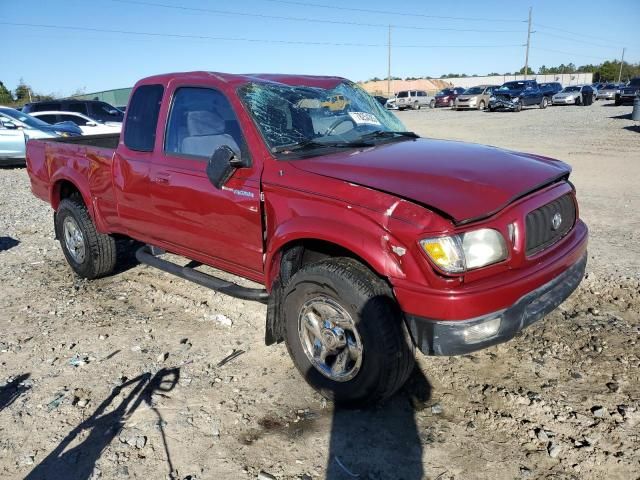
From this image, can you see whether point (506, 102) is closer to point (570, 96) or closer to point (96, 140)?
point (570, 96)

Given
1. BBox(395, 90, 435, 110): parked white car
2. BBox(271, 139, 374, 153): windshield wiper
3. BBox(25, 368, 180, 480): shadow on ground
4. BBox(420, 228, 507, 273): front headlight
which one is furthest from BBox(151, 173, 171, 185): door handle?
BBox(395, 90, 435, 110): parked white car

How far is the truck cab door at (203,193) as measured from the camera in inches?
134

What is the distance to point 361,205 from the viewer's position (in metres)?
2.72

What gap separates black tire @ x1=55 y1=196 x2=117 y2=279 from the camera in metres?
5.16

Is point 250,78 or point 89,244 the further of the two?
point 89,244

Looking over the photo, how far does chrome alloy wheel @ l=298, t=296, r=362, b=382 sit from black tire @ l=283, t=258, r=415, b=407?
0.11 ft

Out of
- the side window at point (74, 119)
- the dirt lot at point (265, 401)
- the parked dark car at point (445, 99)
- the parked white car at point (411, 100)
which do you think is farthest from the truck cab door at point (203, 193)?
the parked white car at point (411, 100)

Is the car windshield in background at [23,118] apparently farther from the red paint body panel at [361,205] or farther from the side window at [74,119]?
the red paint body panel at [361,205]

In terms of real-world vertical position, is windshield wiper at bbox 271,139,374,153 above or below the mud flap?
above

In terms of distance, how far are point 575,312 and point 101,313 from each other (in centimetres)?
406

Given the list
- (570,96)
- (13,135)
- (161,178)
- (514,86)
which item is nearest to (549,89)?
(570,96)

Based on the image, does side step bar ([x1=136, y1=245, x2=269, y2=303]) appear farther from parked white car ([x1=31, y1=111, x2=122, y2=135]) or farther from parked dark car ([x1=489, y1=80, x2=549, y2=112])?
parked dark car ([x1=489, y1=80, x2=549, y2=112])

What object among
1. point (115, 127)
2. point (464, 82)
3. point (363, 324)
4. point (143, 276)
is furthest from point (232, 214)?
point (464, 82)

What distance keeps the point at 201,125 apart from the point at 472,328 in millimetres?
2480
